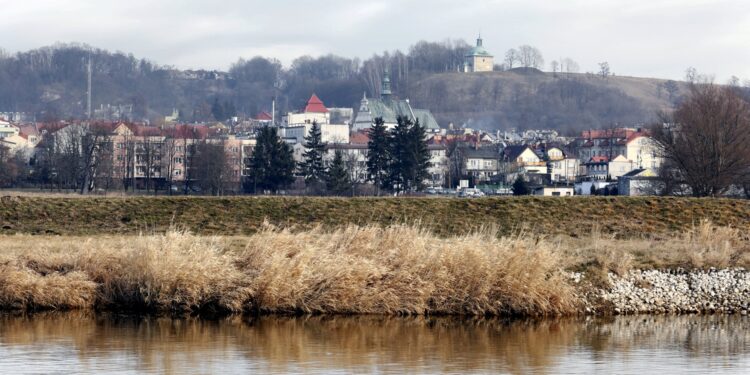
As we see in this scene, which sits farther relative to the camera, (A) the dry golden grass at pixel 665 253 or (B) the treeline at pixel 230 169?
(B) the treeline at pixel 230 169

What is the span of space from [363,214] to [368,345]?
60.9ft

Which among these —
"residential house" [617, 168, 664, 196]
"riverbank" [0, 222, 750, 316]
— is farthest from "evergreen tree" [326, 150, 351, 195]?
"riverbank" [0, 222, 750, 316]

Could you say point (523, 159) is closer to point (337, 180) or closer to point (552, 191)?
point (552, 191)

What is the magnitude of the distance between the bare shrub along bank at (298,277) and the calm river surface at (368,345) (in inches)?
24.0

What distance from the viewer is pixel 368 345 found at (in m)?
24.3

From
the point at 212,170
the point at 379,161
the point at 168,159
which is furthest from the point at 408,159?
the point at 168,159

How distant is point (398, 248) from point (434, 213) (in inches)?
583

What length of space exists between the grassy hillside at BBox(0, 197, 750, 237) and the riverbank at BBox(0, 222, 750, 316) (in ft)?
31.3

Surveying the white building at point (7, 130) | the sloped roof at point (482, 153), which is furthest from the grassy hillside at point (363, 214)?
the white building at point (7, 130)

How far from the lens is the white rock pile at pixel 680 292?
29625 mm

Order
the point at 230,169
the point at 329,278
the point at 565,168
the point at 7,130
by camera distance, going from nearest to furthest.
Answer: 1. the point at 329,278
2. the point at 230,169
3. the point at 565,168
4. the point at 7,130

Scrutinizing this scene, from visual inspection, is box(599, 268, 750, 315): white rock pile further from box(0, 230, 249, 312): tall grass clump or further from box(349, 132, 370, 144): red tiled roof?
box(349, 132, 370, 144): red tiled roof

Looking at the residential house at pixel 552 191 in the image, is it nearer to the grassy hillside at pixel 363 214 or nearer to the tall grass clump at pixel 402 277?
the grassy hillside at pixel 363 214

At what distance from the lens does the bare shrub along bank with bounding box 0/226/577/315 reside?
27.3 m
